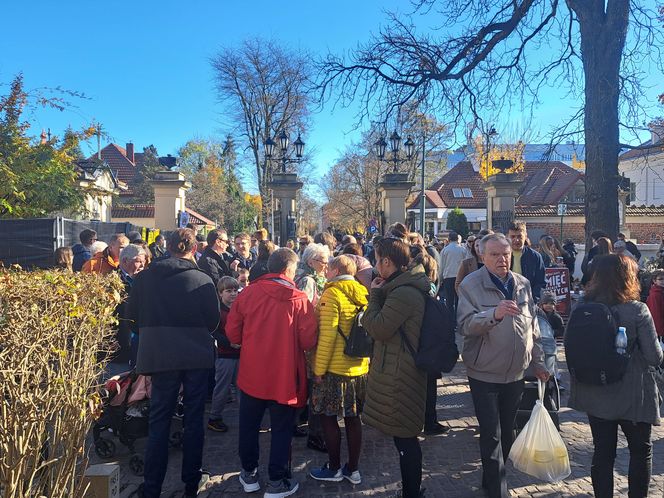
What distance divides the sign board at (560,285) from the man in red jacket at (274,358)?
21.0 ft

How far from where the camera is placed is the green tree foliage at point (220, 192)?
42438 mm

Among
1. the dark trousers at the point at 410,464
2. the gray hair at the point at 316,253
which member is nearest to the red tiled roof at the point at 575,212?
the gray hair at the point at 316,253

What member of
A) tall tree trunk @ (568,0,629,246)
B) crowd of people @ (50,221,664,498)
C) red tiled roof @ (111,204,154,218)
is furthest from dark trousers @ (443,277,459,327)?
red tiled roof @ (111,204,154,218)

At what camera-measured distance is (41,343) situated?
8.04 ft

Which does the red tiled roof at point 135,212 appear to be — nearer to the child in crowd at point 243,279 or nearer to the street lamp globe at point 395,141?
the street lamp globe at point 395,141

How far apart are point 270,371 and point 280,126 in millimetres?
29352

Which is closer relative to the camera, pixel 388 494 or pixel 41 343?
pixel 41 343

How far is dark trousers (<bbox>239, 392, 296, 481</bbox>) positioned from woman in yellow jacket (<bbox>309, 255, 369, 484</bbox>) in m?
0.28

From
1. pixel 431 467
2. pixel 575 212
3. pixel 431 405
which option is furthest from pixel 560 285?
pixel 575 212

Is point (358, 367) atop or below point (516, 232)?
below

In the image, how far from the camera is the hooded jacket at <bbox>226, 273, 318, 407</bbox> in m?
Result: 3.64

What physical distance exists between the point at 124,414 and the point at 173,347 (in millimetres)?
1300

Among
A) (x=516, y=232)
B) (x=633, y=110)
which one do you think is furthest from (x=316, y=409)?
(x=633, y=110)

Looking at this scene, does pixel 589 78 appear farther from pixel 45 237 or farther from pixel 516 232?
pixel 45 237
